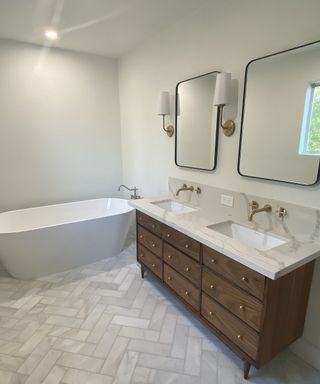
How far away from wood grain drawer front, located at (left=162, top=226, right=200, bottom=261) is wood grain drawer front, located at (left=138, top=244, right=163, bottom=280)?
12.5 inches

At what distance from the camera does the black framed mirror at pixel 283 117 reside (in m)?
1.43

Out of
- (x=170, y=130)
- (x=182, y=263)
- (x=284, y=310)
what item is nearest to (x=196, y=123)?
(x=170, y=130)

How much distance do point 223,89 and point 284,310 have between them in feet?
5.06

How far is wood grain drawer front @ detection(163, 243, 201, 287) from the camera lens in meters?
1.75

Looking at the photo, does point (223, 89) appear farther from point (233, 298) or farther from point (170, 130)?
point (233, 298)

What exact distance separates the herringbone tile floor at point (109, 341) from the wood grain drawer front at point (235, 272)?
0.67m

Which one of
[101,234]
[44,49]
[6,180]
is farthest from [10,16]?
[101,234]

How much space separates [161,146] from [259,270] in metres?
1.89


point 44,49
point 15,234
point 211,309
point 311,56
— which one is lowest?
point 211,309

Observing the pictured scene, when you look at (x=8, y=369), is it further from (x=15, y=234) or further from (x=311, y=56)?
(x=311, y=56)

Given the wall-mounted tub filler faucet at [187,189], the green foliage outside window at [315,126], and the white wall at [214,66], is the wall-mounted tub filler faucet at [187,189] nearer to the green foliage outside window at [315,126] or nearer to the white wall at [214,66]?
the white wall at [214,66]

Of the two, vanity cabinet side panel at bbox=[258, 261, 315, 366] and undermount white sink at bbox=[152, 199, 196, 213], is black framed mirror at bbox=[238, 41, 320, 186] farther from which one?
undermount white sink at bbox=[152, 199, 196, 213]

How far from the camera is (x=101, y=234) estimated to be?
2807 millimetres

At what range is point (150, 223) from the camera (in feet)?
7.24
